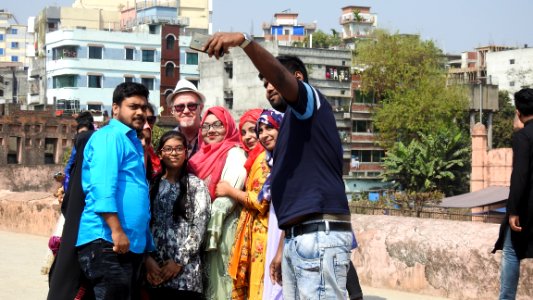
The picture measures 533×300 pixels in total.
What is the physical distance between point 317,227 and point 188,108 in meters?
3.17

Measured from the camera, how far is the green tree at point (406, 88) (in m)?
72.4

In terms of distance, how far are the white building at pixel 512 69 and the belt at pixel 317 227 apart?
85335mm

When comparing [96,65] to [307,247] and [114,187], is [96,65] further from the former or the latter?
[307,247]

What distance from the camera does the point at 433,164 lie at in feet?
199

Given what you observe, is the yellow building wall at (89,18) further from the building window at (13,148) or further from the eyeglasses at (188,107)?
the eyeglasses at (188,107)

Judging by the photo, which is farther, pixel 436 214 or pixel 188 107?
pixel 436 214

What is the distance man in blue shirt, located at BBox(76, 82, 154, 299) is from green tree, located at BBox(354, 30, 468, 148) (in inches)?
2606

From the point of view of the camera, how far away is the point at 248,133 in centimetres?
703

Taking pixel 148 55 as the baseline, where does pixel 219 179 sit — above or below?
below

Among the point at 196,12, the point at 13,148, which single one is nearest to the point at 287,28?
the point at 196,12

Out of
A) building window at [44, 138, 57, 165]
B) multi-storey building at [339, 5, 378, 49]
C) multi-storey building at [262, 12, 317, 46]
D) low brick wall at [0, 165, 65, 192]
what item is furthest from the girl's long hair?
multi-storey building at [339, 5, 378, 49]

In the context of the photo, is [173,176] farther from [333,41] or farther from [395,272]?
[333,41]

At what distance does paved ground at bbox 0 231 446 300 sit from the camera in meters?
9.11

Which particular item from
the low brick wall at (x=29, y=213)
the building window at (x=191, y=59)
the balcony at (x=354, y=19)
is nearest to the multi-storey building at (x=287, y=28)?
the balcony at (x=354, y=19)
